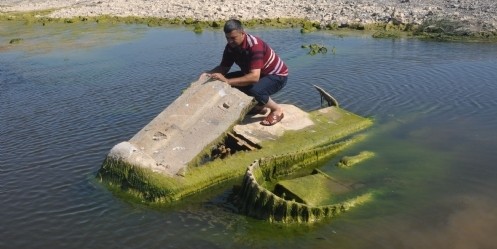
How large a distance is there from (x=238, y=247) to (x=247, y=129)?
386 cm

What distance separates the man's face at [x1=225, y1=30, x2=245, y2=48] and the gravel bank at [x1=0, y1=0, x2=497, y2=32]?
14874 mm

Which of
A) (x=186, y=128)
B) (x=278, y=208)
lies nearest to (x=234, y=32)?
(x=186, y=128)

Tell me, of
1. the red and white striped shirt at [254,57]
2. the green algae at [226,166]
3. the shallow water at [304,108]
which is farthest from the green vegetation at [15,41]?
the green algae at [226,166]

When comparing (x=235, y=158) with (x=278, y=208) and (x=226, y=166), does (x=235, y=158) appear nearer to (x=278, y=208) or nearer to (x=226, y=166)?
(x=226, y=166)

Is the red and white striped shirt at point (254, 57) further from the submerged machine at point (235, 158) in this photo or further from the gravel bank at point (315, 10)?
the gravel bank at point (315, 10)

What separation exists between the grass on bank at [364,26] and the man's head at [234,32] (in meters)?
13.9

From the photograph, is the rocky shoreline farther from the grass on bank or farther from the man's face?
the man's face

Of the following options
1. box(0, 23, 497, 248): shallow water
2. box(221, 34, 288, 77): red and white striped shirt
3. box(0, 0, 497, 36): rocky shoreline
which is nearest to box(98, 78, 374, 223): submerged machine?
box(0, 23, 497, 248): shallow water

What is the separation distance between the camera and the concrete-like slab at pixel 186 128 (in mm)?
9484

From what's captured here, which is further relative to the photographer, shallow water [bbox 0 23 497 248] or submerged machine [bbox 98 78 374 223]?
submerged machine [bbox 98 78 374 223]

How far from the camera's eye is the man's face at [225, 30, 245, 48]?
33.5ft

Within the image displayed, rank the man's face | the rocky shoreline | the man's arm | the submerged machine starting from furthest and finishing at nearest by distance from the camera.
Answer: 1. the rocky shoreline
2. the man's arm
3. the man's face
4. the submerged machine

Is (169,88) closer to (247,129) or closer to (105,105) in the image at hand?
(105,105)

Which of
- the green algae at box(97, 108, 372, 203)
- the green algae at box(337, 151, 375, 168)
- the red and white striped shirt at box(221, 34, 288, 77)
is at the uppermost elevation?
the red and white striped shirt at box(221, 34, 288, 77)
